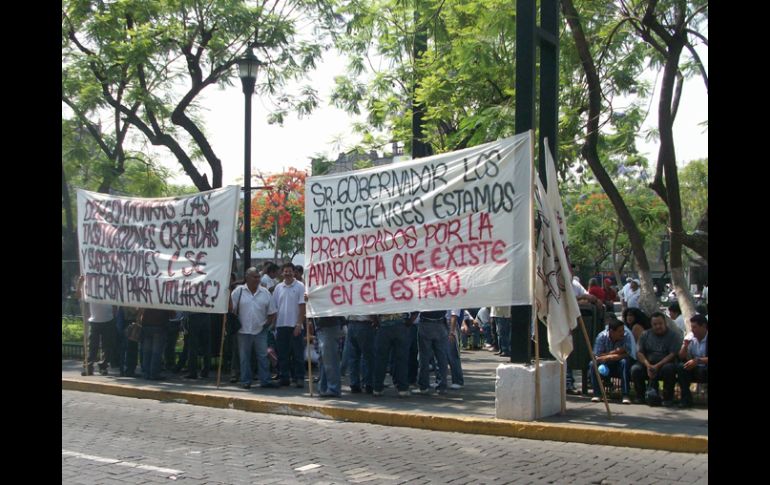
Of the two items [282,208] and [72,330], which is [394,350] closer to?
[72,330]

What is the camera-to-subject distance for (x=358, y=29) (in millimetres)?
17719

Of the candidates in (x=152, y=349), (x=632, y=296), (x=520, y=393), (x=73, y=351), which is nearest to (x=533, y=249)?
(x=520, y=393)

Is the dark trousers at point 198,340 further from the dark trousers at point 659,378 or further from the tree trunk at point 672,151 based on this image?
the tree trunk at point 672,151

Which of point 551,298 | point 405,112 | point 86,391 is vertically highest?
point 405,112

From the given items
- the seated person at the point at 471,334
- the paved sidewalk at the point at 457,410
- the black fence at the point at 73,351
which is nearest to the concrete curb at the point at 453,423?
the paved sidewalk at the point at 457,410

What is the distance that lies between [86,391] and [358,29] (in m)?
9.66

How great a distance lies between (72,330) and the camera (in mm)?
19062

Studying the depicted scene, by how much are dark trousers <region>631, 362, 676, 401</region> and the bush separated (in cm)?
1244

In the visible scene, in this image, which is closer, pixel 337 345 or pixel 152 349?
pixel 337 345

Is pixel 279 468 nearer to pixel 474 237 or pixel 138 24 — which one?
pixel 474 237

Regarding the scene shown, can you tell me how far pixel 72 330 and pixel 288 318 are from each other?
359 inches

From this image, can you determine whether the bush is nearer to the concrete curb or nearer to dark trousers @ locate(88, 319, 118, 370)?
dark trousers @ locate(88, 319, 118, 370)
